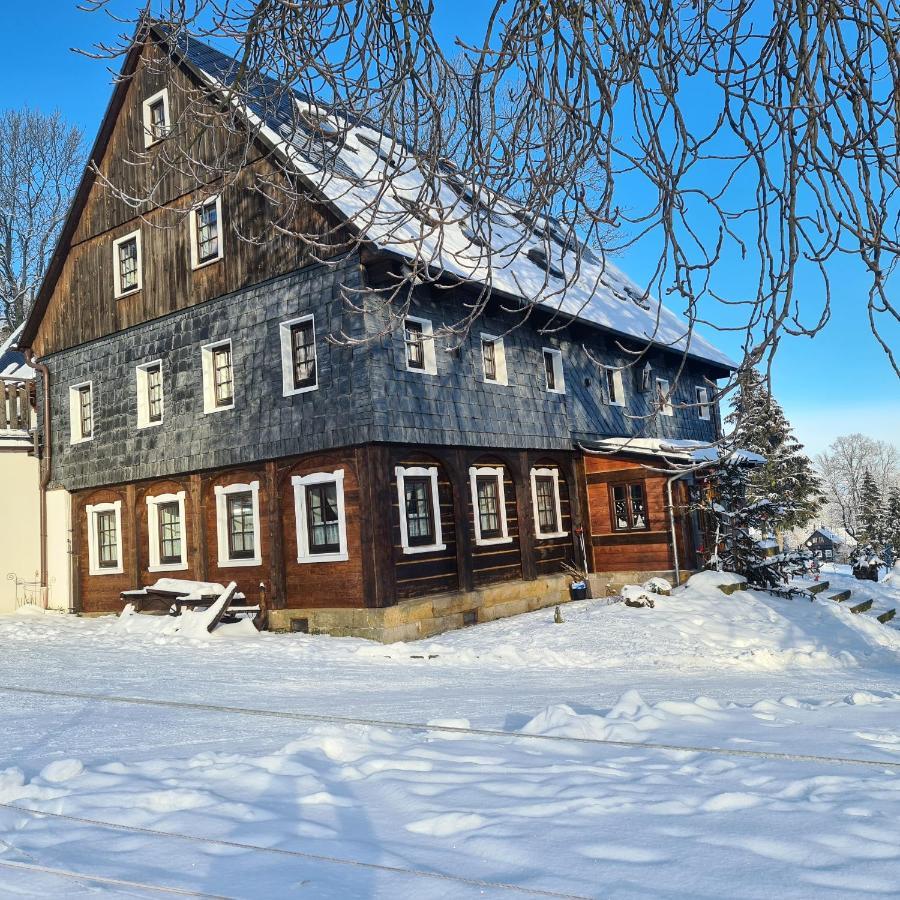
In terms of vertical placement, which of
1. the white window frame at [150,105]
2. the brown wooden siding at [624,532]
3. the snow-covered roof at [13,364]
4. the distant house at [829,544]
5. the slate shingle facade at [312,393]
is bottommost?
the distant house at [829,544]

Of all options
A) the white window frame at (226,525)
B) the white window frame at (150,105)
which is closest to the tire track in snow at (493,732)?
the white window frame at (226,525)

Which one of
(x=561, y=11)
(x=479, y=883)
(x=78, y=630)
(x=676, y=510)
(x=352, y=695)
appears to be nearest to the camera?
(x=479, y=883)

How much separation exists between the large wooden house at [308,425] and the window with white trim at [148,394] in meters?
0.05

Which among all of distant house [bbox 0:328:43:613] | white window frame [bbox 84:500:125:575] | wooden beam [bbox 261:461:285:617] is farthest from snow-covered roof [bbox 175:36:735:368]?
distant house [bbox 0:328:43:613]

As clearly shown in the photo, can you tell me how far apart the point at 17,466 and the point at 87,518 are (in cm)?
265

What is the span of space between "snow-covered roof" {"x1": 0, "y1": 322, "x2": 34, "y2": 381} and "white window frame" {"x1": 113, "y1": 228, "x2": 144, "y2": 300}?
18.1 ft

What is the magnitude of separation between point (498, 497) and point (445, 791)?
535 inches

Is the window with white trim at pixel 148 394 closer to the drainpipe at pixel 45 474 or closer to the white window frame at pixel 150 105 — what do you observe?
the drainpipe at pixel 45 474

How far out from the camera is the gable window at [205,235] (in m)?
17.0

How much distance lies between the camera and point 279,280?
1591cm

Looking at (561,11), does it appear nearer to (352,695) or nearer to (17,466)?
(352,695)

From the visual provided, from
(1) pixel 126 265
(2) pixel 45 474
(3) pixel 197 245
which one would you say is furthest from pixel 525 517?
(2) pixel 45 474

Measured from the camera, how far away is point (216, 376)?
17.2 meters

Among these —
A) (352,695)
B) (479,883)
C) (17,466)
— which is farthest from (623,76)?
(17,466)
